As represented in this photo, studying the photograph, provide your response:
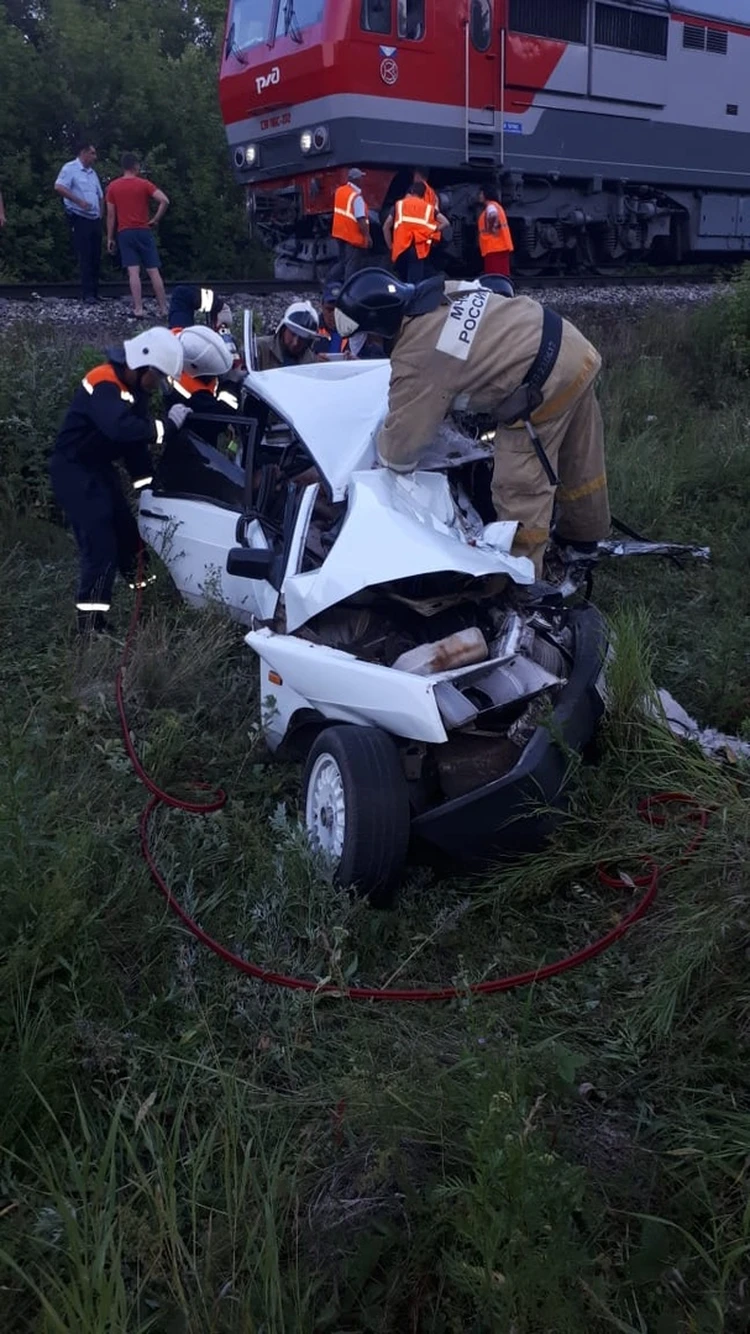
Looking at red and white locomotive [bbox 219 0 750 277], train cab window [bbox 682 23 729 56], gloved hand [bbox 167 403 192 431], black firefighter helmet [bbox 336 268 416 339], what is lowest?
gloved hand [bbox 167 403 192 431]

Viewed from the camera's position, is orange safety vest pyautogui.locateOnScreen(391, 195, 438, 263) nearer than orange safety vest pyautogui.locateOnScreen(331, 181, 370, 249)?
Yes

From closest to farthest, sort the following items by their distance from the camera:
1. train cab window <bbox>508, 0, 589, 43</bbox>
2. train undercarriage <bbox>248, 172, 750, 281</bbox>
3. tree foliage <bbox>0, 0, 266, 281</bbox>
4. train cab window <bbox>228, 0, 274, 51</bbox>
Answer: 1. train cab window <bbox>228, 0, 274, 51</bbox>
2. train cab window <bbox>508, 0, 589, 43</bbox>
3. train undercarriage <bbox>248, 172, 750, 281</bbox>
4. tree foliage <bbox>0, 0, 266, 281</bbox>

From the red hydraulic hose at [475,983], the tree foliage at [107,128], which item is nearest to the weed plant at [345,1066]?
the red hydraulic hose at [475,983]

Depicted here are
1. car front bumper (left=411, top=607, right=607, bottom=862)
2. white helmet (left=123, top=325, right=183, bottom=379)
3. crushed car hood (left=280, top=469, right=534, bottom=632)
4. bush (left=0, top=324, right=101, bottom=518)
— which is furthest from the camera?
bush (left=0, top=324, right=101, bottom=518)

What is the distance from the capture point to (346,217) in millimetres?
11016

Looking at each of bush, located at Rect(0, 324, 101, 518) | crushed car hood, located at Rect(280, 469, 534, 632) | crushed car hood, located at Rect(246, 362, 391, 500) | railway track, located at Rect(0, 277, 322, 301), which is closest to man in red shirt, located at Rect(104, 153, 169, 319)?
railway track, located at Rect(0, 277, 322, 301)

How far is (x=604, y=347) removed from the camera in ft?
32.6

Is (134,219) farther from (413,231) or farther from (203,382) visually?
(203,382)

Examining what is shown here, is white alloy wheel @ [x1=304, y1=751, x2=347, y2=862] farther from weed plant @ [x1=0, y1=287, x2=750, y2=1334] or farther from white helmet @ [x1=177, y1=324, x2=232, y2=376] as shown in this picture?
white helmet @ [x1=177, y1=324, x2=232, y2=376]

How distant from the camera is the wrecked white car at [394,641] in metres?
3.40

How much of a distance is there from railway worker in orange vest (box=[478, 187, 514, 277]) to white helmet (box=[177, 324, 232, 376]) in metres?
6.79

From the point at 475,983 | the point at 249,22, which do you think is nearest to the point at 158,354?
the point at 475,983

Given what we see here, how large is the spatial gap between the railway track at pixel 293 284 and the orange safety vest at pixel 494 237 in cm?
117

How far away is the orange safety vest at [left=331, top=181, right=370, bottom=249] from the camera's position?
10930 millimetres
